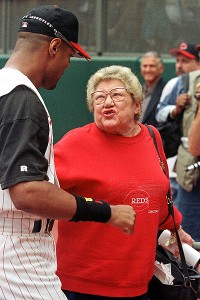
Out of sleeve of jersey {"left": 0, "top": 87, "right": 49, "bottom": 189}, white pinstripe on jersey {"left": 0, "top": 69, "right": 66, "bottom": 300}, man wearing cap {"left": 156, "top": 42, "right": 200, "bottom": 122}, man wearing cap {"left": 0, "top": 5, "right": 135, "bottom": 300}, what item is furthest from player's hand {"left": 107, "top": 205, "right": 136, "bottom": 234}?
man wearing cap {"left": 156, "top": 42, "right": 200, "bottom": 122}

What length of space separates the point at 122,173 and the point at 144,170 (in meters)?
0.13

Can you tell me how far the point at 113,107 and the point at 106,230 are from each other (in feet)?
2.13

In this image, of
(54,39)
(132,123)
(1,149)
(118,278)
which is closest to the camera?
(1,149)

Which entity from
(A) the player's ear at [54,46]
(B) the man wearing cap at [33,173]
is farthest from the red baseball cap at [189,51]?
(A) the player's ear at [54,46]

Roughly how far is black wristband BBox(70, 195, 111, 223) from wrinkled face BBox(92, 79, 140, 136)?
981mm

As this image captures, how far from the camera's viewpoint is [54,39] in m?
3.70

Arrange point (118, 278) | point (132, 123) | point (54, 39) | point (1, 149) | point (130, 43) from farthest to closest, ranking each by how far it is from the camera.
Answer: point (130, 43), point (132, 123), point (118, 278), point (54, 39), point (1, 149)

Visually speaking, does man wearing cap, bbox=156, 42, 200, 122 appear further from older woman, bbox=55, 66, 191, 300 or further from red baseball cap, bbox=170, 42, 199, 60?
older woman, bbox=55, 66, 191, 300

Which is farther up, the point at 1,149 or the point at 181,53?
the point at 1,149

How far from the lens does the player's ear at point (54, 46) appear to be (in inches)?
145

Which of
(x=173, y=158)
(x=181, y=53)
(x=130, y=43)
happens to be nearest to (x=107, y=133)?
(x=173, y=158)

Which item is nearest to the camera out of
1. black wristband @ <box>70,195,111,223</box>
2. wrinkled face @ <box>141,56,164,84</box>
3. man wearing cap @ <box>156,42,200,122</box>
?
black wristband @ <box>70,195,111,223</box>

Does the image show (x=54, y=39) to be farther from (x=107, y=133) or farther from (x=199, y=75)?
(x=199, y=75)

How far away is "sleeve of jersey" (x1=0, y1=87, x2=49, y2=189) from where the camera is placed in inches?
134
